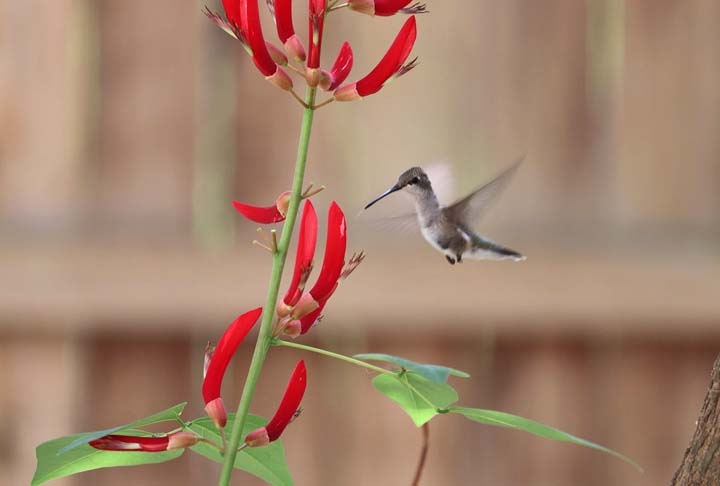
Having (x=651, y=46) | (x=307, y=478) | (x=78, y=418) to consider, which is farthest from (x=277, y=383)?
(x=651, y=46)

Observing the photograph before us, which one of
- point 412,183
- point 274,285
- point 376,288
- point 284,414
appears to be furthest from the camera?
point 376,288

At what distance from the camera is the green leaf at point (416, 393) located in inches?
27.5

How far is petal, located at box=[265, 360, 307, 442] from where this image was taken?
68cm

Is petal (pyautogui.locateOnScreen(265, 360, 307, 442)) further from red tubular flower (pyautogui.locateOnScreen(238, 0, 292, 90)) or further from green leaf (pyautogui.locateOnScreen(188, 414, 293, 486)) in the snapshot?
red tubular flower (pyautogui.locateOnScreen(238, 0, 292, 90))

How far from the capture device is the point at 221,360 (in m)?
0.68

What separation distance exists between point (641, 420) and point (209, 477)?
80cm

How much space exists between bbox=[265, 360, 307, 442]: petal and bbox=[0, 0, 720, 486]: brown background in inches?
55.0

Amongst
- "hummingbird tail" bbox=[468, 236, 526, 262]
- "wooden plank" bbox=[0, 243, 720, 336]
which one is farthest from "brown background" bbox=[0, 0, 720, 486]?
"hummingbird tail" bbox=[468, 236, 526, 262]

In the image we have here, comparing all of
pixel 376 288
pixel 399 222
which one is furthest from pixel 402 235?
pixel 399 222

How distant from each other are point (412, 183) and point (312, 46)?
407 mm

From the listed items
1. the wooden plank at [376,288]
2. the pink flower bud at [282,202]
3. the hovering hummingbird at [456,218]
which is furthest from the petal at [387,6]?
the wooden plank at [376,288]

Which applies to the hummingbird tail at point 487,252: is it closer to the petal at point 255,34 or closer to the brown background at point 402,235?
the petal at point 255,34

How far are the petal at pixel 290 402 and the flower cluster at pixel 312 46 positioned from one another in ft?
0.52

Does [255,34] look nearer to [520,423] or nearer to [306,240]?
[306,240]
